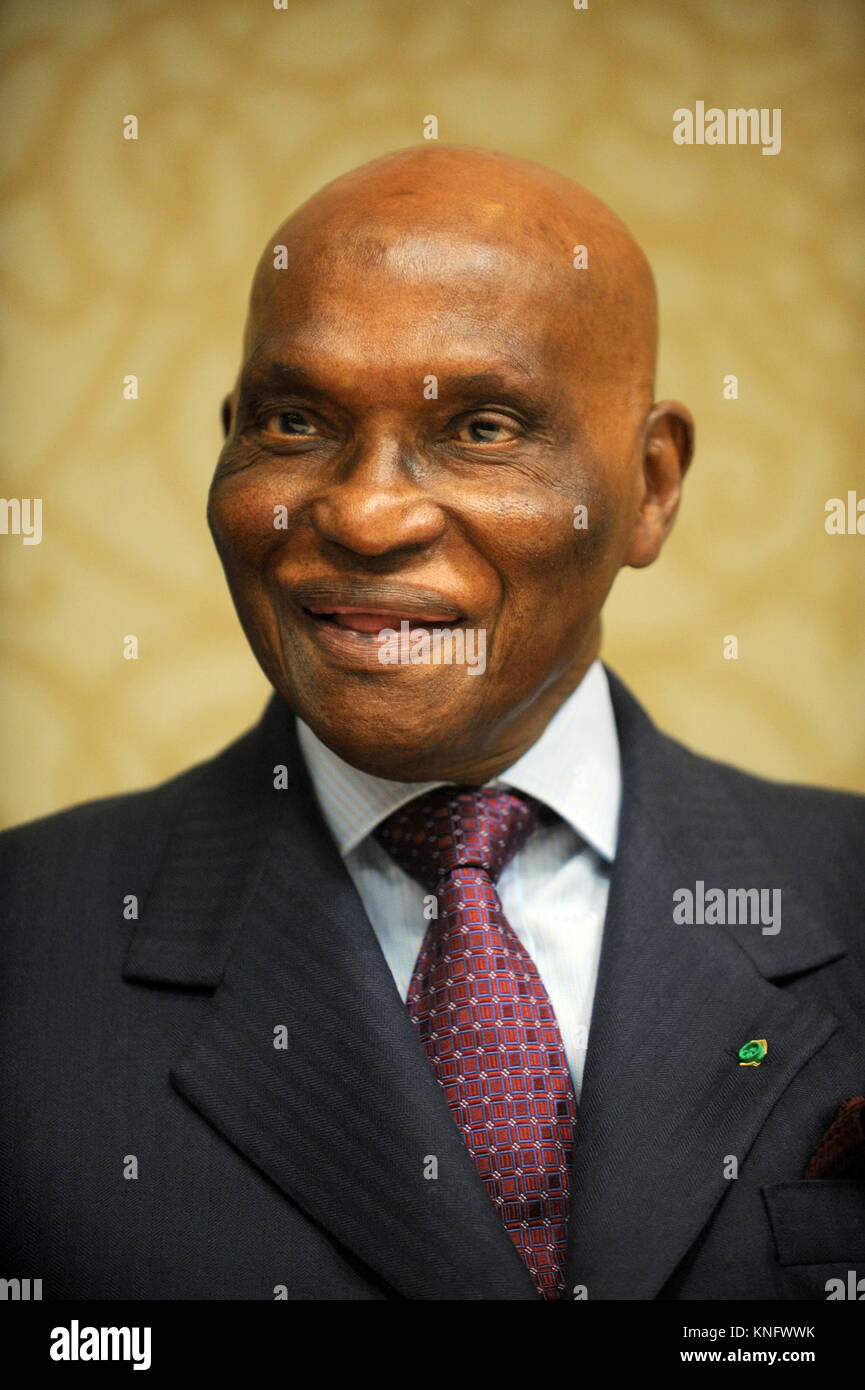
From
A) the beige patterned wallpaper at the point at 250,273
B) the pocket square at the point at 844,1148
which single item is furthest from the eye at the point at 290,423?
the pocket square at the point at 844,1148

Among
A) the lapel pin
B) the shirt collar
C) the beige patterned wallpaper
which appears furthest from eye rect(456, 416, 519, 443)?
the beige patterned wallpaper

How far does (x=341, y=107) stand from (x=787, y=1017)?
3.72 feet

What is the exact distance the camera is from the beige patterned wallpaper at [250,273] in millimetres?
1610

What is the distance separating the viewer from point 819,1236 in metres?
1.14

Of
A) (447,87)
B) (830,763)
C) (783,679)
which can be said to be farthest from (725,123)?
(830,763)

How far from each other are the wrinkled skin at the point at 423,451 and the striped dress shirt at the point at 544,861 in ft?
Result: 0.28

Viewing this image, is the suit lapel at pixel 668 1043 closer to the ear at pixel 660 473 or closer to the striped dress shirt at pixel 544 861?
the striped dress shirt at pixel 544 861

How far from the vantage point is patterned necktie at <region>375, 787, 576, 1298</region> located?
3.75 feet

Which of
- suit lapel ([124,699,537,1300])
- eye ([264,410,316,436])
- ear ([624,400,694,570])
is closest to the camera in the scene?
suit lapel ([124,699,537,1300])

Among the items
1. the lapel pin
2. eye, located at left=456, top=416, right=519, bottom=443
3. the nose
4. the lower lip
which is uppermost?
eye, located at left=456, top=416, right=519, bottom=443

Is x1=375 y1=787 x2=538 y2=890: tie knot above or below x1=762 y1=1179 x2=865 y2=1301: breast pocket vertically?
above

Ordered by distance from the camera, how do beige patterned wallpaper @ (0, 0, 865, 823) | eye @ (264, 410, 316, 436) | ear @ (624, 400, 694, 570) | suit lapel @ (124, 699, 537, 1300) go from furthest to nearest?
beige patterned wallpaper @ (0, 0, 865, 823), ear @ (624, 400, 694, 570), eye @ (264, 410, 316, 436), suit lapel @ (124, 699, 537, 1300)

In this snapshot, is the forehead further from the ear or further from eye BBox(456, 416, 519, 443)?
the ear

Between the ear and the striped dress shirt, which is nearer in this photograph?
the striped dress shirt
